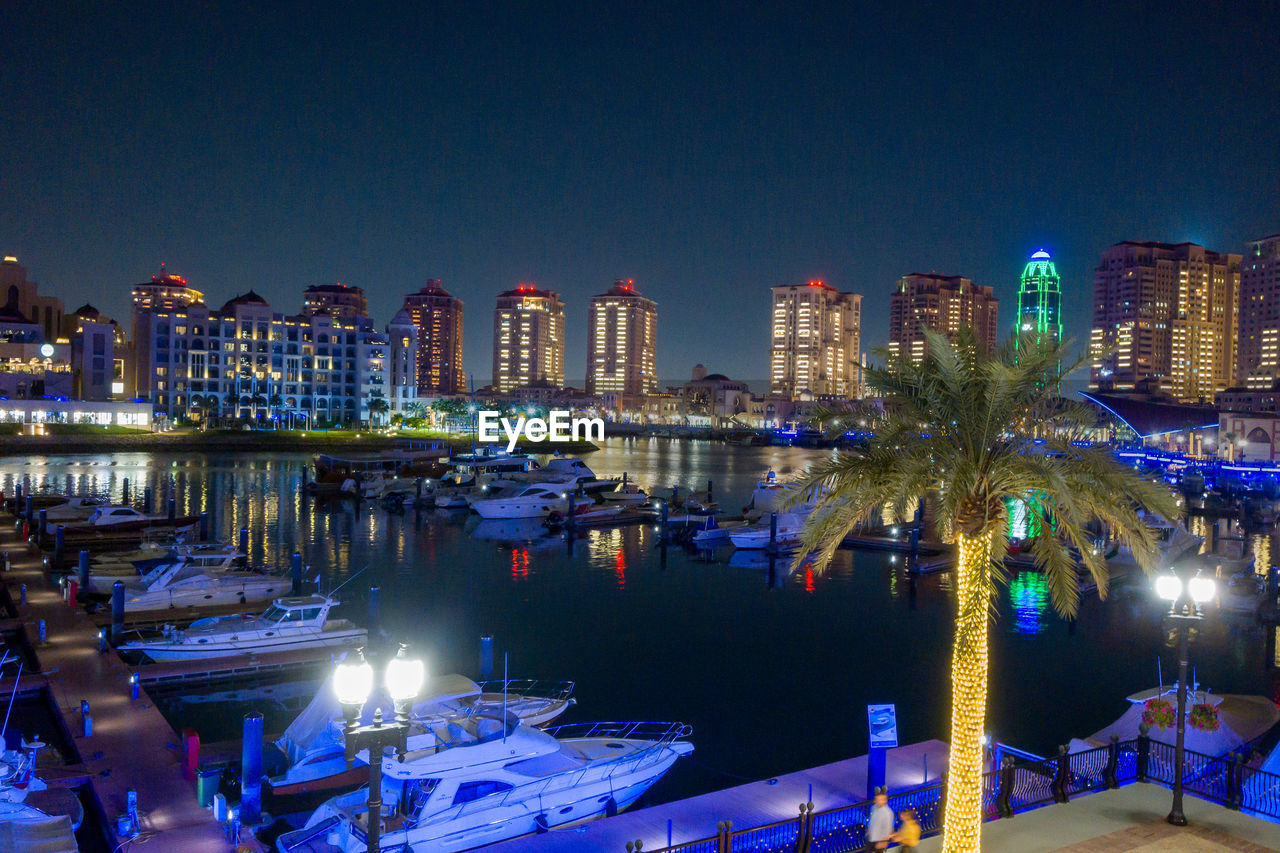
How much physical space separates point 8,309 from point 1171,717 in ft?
623

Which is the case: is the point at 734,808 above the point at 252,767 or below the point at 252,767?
above

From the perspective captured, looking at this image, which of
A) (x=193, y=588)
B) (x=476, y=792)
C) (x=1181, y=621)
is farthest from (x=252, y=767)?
(x=193, y=588)

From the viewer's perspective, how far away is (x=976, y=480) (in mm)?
10320

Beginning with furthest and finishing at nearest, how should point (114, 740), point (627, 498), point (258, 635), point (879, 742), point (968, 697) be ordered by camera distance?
point (627, 498) → point (258, 635) → point (114, 740) → point (879, 742) → point (968, 697)

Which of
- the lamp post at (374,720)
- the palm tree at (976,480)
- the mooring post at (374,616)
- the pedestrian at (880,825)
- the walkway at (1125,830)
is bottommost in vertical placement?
the mooring post at (374,616)

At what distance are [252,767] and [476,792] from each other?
4264mm

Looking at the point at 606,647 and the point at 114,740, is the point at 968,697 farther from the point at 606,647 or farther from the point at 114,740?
the point at 606,647

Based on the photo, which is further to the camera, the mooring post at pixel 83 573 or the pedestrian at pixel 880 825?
the mooring post at pixel 83 573

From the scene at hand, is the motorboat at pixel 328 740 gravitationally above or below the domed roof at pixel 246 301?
below

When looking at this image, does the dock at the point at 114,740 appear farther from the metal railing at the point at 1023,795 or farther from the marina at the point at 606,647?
the metal railing at the point at 1023,795

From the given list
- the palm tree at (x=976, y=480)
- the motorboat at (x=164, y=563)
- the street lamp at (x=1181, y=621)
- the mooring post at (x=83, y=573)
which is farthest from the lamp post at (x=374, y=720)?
the mooring post at (x=83, y=573)

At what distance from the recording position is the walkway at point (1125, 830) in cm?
1198

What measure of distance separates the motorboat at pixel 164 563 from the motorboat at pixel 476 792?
69.2 ft

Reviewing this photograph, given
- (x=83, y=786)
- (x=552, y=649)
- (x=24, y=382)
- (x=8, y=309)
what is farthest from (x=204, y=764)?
(x=8, y=309)
